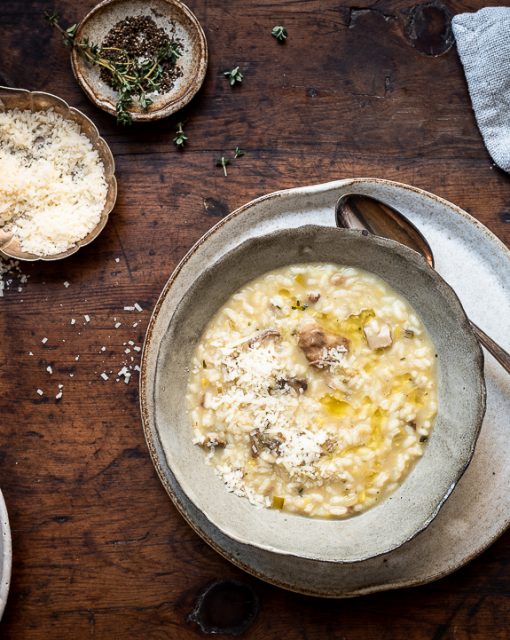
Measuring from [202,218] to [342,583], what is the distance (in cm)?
164

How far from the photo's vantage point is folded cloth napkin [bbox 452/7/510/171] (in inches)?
123

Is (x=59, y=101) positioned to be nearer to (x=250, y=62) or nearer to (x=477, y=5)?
(x=250, y=62)

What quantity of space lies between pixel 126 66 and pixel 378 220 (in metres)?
1.31

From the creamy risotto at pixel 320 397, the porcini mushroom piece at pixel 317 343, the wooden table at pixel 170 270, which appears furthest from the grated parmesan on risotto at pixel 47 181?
the porcini mushroom piece at pixel 317 343

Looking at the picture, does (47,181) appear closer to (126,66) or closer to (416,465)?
(126,66)

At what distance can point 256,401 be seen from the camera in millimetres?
2678

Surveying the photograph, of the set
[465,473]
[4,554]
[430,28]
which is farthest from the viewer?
[430,28]

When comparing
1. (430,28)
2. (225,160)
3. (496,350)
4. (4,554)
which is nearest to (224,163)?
(225,160)

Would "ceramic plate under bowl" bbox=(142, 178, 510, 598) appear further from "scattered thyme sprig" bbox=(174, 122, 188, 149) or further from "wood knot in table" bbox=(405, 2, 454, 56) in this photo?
"wood knot in table" bbox=(405, 2, 454, 56)

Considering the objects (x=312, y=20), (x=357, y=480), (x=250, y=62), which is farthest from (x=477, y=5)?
(x=357, y=480)

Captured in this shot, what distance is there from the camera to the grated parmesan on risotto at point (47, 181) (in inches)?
120

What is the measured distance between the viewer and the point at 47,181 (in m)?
3.06

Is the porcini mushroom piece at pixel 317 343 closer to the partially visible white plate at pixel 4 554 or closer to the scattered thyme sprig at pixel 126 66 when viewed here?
the scattered thyme sprig at pixel 126 66

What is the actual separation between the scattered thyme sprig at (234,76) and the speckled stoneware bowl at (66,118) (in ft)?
2.06
